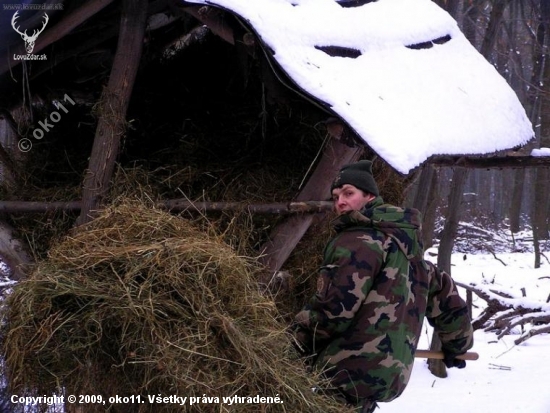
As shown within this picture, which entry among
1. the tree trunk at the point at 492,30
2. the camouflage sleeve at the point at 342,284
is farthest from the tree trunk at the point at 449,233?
the camouflage sleeve at the point at 342,284

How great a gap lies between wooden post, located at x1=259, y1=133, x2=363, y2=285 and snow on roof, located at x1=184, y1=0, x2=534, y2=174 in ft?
1.40

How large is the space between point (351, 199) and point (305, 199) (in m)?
0.83

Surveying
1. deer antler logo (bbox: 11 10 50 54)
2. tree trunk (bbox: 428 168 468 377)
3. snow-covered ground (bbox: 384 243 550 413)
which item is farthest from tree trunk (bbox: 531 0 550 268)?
deer antler logo (bbox: 11 10 50 54)

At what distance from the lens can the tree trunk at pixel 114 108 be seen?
418cm

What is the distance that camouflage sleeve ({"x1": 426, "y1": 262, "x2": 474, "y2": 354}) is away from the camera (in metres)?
3.82

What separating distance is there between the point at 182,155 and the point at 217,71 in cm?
94

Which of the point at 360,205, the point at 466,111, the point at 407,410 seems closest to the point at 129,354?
the point at 360,205

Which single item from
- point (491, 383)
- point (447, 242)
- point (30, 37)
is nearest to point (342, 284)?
point (30, 37)

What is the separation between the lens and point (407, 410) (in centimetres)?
701

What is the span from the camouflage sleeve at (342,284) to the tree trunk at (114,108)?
59.8 inches

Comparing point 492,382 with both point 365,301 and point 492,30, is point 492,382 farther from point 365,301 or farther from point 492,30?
point 365,301

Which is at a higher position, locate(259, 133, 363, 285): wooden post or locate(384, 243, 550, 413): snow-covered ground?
locate(259, 133, 363, 285): wooden post

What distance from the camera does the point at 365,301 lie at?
3328 mm

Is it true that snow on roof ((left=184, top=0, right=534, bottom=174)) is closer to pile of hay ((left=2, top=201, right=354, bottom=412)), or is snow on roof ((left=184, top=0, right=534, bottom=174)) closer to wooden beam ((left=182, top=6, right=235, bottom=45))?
wooden beam ((left=182, top=6, right=235, bottom=45))
